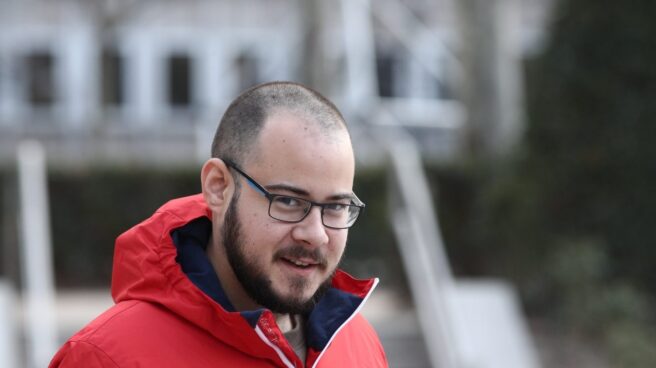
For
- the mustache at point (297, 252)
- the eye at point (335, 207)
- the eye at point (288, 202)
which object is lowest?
the mustache at point (297, 252)

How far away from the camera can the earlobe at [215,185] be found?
8.40 ft

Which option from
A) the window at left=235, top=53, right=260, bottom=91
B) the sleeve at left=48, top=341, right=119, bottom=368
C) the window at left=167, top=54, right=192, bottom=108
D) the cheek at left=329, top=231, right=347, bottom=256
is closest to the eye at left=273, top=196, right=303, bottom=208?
the cheek at left=329, top=231, right=347, bottom=256

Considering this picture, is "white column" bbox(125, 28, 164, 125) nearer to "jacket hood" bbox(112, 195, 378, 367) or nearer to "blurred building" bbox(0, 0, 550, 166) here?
"blurred building" bbox(0, 0, 550, 166)

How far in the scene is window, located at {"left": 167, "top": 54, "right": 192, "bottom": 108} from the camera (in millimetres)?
29797

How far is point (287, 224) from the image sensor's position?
245cm

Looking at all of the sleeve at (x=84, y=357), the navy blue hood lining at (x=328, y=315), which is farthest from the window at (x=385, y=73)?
the sleeve at (x=84, y=357)

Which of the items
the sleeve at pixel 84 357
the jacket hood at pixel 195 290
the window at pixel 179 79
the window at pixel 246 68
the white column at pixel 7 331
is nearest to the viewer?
the sleeve at pixel 84 357

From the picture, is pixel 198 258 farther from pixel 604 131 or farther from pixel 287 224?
pixel 604 131

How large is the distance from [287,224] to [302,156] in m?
0.15

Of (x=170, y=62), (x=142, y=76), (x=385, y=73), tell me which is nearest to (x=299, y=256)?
(x=385, y=73)

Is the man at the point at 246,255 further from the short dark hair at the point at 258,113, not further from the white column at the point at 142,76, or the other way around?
the white column at the point at 142,76

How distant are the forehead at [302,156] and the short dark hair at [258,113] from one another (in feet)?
0.07

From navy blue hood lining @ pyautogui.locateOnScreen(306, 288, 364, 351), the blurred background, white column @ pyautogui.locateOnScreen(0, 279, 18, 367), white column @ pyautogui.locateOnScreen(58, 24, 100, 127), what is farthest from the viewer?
white column @ pyautogui.locateOnScreen(58, 24, 100, 127)

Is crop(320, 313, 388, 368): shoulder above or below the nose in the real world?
below
